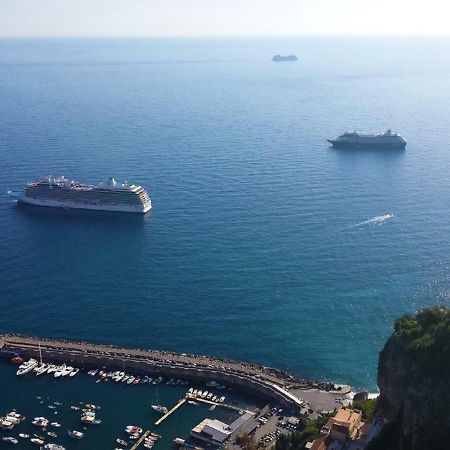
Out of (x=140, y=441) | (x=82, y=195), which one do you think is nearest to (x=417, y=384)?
(x=140, y=441)

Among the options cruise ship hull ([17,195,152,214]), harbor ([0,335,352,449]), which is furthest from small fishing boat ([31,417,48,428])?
cruise ship hull ([17,195,152,214])

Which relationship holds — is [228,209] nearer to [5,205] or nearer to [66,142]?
[5,205]

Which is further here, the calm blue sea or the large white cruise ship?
the large white cruise ship

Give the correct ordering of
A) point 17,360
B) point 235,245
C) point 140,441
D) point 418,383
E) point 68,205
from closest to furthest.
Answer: point 418,383
point 140,441
point 17,360
point 235,245
point 68,205

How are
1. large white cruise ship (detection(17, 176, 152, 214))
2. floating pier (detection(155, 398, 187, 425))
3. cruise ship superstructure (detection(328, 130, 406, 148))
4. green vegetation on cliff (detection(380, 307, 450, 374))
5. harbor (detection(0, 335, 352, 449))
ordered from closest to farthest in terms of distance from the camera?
green vegetation on cliff (detection(380, 307, 450, 374))
harbor (detection(0, 335, 352, 449))
floating pier (detection(155, 398, 187, 425))
large white cruise ship (detection(17, 176, 152, 214))
cruise ship superstructure (detection(328, 130, 406, 148))

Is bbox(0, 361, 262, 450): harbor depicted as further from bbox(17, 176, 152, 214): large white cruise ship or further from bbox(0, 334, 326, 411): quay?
bbox(17, 176, 152, 214): large white cruise ship

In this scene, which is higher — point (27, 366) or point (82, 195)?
point (82, 195)

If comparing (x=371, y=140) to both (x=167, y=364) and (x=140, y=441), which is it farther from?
(x=140, y=441)
